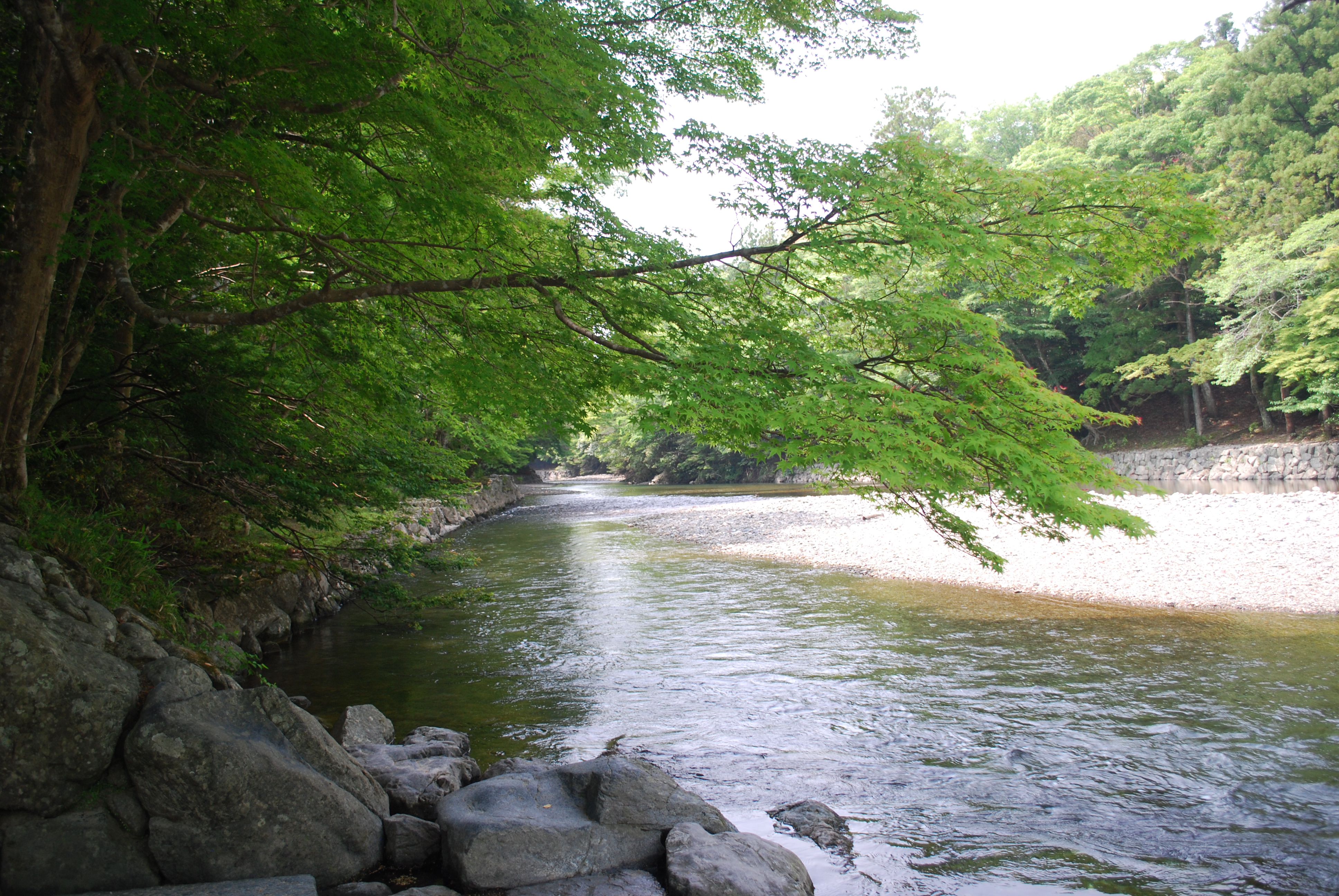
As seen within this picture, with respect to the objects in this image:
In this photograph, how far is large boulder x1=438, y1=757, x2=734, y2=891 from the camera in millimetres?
3752

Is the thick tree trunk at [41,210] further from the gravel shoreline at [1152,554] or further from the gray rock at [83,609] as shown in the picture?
the gravel shoreline at [1152,554]

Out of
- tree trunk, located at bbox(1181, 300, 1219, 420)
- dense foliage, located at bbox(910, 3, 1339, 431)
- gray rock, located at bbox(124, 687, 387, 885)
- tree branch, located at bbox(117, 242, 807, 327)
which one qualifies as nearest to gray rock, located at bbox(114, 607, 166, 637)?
gray rock, located at bbox(124, 687, 387, 885)

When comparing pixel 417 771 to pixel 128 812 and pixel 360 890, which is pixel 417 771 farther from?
pixel 128 812

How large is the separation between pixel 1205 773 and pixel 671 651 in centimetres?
512

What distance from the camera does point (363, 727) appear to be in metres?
5.59

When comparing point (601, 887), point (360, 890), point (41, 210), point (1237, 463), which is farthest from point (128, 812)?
point (1237, 463)

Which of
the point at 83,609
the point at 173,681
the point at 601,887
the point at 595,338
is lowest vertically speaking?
the point at 601,887

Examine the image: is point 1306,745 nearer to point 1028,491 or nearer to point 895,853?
point 1028,491

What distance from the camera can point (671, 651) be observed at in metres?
8.56

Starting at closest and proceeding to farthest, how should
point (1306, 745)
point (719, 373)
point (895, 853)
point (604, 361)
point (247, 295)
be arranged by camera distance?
point (895, 853) < point (719, 373) < point (1306, 745) < point (604, 361) < point (247, 295)

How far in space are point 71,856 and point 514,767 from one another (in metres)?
2.42

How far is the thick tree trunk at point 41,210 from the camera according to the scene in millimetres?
4254

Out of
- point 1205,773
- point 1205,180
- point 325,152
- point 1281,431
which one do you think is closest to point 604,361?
point 325,152

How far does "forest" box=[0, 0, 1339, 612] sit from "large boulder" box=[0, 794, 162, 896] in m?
1.90
